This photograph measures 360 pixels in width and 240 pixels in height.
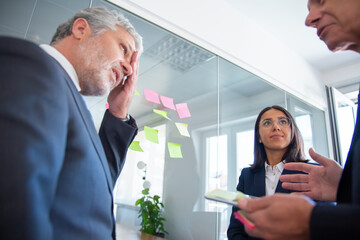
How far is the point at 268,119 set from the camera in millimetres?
1739

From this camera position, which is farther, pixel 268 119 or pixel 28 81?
pixel 268 119

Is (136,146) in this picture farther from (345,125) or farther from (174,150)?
(345,125)

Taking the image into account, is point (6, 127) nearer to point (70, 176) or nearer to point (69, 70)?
point (70, 176)

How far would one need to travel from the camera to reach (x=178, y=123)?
1807 mm

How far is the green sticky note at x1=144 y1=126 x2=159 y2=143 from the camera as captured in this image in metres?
1.57

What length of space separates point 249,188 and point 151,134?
0.74 meters

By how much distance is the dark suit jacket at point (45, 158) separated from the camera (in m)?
0.42

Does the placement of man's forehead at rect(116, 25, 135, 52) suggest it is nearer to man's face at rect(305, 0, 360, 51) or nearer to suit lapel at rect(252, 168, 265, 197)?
man's face at rect(305, 0, 360, 51)

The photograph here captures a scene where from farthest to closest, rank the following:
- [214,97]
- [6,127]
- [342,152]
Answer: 1. [342,152]
2. [214,97]
3. [6,127]

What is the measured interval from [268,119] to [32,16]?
5.30 feet

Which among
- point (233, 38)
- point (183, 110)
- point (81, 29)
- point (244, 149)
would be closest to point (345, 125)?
point (244, 149)

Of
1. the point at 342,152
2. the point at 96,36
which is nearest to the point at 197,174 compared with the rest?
the point at 96,36

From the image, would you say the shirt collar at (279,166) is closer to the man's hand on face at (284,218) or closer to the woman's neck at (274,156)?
the woman's neck at (274,156)

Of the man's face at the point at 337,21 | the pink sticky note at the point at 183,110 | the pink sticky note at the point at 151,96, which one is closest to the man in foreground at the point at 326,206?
the man's face at the point at 337,21
